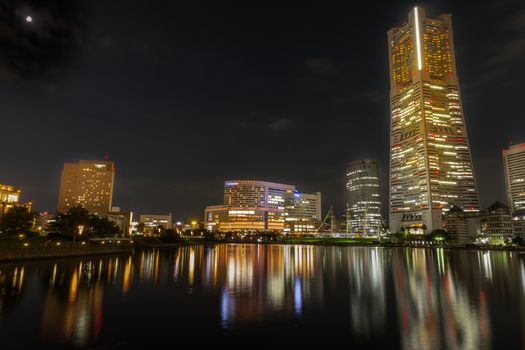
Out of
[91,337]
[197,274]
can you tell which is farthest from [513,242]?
[91,337]

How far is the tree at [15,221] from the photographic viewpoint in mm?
84375

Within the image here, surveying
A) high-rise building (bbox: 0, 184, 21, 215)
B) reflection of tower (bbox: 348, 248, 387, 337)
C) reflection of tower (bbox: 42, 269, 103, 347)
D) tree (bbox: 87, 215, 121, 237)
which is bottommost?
reflection of tower (bbox: 348, 248, 387, 337)

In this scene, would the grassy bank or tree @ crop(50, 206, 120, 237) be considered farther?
tree @ crop(50, 206, 120, 237)

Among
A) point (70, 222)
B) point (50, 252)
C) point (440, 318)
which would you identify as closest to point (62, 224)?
point (70, 222)

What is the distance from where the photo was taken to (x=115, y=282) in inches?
1697

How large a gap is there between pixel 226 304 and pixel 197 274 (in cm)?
2344

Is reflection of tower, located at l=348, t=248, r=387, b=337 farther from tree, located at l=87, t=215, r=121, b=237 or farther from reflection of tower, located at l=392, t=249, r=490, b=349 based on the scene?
tree, located at l=87, t=215, r=121, b=237

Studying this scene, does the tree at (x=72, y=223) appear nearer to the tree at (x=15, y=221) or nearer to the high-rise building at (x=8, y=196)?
the tree at (x=15, y=221)

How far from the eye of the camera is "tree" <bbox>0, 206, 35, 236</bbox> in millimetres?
84375

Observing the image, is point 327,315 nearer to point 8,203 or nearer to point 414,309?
point 414,309

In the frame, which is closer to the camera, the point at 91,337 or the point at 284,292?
the point at 91,337

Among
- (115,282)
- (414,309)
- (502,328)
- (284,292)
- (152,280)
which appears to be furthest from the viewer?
(152,280)

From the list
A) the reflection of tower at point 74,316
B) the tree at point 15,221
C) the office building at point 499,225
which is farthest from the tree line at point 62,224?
the office building at point 499,225

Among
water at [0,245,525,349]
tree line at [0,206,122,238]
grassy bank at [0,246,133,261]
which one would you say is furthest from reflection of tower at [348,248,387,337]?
tree line at [0,206,122,238]
